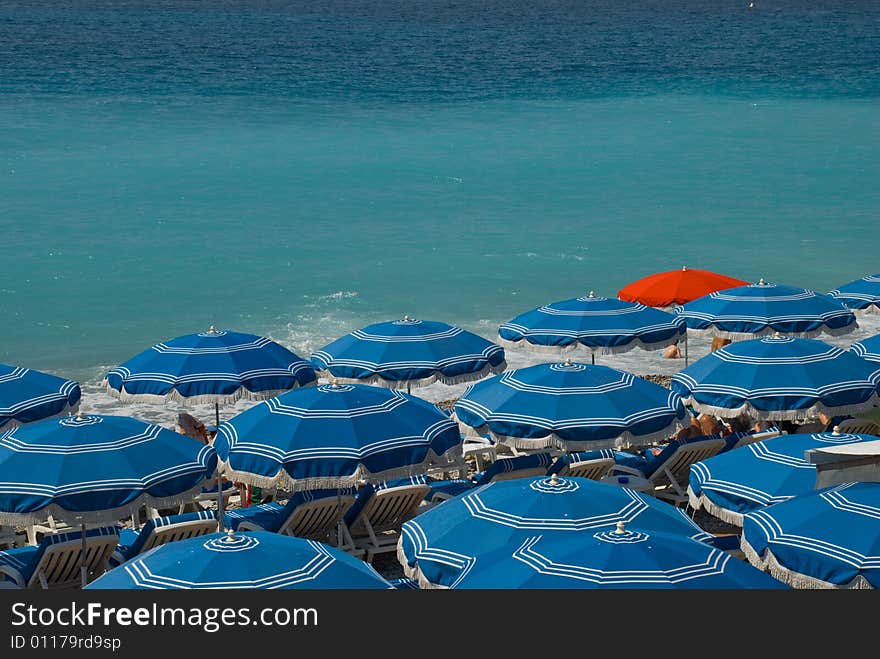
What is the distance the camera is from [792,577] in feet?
19.6

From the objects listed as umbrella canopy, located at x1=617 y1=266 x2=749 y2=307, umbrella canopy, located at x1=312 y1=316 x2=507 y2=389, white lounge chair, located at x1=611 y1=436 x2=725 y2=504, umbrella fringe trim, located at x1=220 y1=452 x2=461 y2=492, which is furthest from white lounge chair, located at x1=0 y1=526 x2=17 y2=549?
umbrella canopy, located at x1=617 y1=266 x2=749 y2=307

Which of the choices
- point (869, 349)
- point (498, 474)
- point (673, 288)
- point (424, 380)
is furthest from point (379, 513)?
point (673, 288)

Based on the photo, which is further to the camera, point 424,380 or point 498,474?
point 424,380

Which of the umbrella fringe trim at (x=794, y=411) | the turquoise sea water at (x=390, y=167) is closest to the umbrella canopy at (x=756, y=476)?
the umbrella fringe trim at (x=794, y=411)

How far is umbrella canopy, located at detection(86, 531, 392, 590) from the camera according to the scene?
5.09m

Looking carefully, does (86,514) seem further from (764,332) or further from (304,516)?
(764,332)

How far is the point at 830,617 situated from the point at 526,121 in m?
54.8

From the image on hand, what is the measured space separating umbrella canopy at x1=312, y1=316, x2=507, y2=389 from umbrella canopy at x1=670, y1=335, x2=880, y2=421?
5.61 ft

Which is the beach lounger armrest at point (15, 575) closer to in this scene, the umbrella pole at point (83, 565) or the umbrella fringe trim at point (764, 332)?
the umbrella pole at point (83, 565)

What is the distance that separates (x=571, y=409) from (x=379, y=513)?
4.94 ft

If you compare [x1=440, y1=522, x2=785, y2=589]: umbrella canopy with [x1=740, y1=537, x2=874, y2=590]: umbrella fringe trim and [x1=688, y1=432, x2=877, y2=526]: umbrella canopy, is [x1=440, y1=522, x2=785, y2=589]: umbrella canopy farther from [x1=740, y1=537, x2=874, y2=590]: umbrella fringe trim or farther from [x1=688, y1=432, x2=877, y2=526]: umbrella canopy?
[x1=688, y1=432, x2=877, y2=526]: umbrella canopy

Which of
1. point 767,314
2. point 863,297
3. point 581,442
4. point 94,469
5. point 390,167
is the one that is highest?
point 390,167

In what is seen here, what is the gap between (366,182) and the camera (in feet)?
138

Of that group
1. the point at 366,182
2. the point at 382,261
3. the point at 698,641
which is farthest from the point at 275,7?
the point at 698,641
